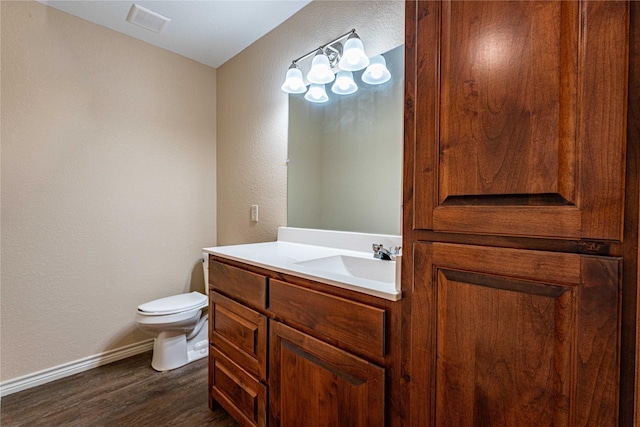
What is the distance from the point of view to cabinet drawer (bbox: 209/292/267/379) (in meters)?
1.22

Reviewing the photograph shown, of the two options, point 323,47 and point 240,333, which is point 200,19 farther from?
point 240,333

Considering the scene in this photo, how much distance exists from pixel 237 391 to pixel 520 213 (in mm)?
1390

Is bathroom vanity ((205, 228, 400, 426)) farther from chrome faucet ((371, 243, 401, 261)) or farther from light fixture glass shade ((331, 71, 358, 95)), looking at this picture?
light fixture glass shade ((331, 71, 358, 95))

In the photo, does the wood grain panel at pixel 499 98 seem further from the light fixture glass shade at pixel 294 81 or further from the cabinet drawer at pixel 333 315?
the light fixture glass shade at pixel 294 81

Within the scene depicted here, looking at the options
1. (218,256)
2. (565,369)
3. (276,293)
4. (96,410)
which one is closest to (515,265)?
(565,369)

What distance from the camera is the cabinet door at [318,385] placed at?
2.83 feet

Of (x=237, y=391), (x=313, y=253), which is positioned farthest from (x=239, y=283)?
(x=237, y=391)

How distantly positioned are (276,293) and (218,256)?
1.65ft

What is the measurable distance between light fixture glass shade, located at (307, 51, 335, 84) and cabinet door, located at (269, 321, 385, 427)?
1.33 m

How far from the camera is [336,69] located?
1.68m

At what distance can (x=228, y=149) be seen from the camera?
8.13ft

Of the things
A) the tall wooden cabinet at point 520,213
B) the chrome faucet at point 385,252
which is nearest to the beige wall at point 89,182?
the chrome faucet at point 385,252

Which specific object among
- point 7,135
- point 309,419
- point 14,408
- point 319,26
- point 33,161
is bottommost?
point 14,408

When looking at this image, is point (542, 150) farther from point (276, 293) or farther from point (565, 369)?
point (276, 293)
